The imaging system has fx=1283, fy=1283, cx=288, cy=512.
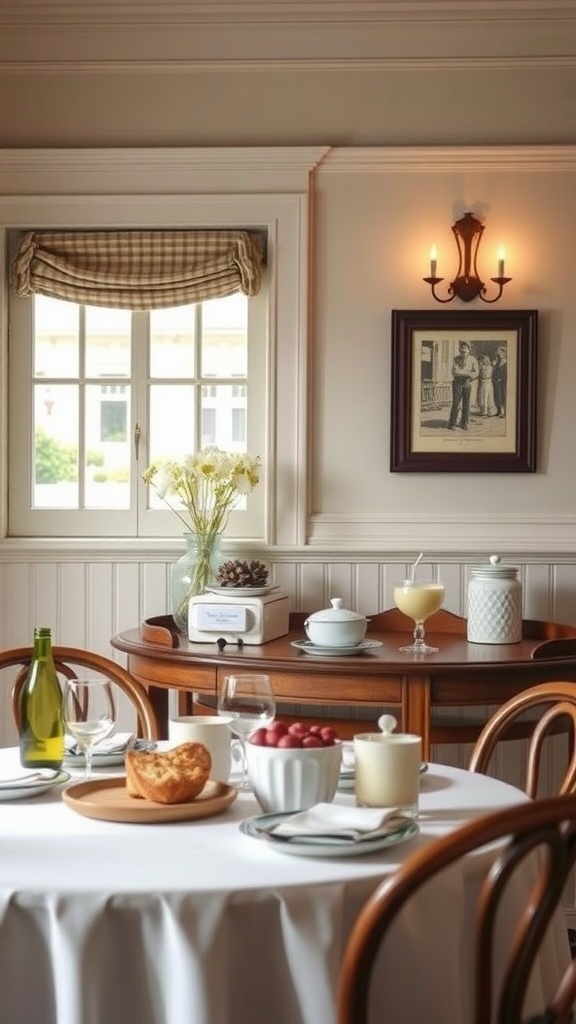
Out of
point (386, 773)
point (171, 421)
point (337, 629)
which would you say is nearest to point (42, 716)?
point (386, 773)

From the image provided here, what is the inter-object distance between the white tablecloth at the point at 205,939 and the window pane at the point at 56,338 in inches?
102

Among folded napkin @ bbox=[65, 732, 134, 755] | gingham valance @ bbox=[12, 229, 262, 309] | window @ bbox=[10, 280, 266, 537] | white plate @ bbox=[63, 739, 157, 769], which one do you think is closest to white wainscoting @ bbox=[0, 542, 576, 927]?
window @ bbox=[10, 280, 266, 537]

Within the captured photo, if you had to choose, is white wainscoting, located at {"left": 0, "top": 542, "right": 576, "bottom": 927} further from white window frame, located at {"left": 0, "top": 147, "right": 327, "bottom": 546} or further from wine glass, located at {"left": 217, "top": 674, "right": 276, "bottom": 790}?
wine glass, located at {"left": 217, "top": 674, "right": 276, "bottom": 790}

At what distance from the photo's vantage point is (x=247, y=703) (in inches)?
78.2

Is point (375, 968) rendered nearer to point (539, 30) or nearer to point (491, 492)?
point (491, 492)

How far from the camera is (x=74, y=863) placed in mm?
1676

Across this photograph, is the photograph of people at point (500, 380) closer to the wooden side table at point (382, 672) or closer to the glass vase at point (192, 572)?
Answer: the wooden side table at point (382, 672)

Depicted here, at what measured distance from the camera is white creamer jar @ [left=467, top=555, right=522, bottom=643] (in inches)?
137

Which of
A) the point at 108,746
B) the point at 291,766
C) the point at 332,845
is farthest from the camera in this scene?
the point at 108,746

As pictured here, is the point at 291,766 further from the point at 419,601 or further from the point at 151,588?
the point at 151,588

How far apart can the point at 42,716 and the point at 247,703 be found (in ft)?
1.39

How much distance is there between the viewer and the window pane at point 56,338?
4.09m

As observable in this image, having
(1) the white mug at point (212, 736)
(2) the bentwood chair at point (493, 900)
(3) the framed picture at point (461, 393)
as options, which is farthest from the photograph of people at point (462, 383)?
(2) the bentwood chair at point (493, 900)

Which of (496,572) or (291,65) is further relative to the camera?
(291,65)
